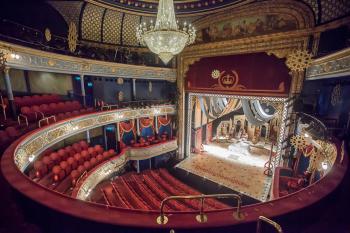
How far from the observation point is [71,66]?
33.0ft

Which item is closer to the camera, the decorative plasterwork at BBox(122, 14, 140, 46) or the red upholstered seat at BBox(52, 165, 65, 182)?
the red upholstered seat at BBox(52, 165, 65, 182)

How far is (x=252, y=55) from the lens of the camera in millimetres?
11344

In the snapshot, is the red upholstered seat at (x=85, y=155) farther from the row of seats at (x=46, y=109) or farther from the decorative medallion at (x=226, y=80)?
the decorative medallion at (x=226, y=80)

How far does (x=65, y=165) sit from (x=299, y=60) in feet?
42.8

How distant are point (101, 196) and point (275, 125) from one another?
58.1 ft

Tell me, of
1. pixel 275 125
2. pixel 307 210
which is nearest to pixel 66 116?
pixel 307 210

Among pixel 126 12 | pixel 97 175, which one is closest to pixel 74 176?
pixel 97 175

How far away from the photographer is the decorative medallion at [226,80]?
12103mm

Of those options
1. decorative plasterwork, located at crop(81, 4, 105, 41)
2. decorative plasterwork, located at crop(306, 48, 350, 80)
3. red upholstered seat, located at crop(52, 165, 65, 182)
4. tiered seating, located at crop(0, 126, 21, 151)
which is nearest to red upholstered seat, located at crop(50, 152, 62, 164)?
red upholstered seat, located at crop(52, 165, 65, 182)

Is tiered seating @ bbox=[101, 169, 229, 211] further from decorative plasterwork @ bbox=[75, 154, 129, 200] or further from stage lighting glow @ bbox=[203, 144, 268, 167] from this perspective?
stage lighting glow @ bbox=[203, 144, 268, 167]

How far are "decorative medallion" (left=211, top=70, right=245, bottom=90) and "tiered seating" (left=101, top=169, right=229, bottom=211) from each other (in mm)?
7227

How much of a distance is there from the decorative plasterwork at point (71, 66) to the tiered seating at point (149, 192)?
7.25 meters

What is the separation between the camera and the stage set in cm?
1090

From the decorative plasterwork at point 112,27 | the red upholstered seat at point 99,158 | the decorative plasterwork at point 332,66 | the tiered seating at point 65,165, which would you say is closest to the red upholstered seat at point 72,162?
the tiered seating at point 65,165
